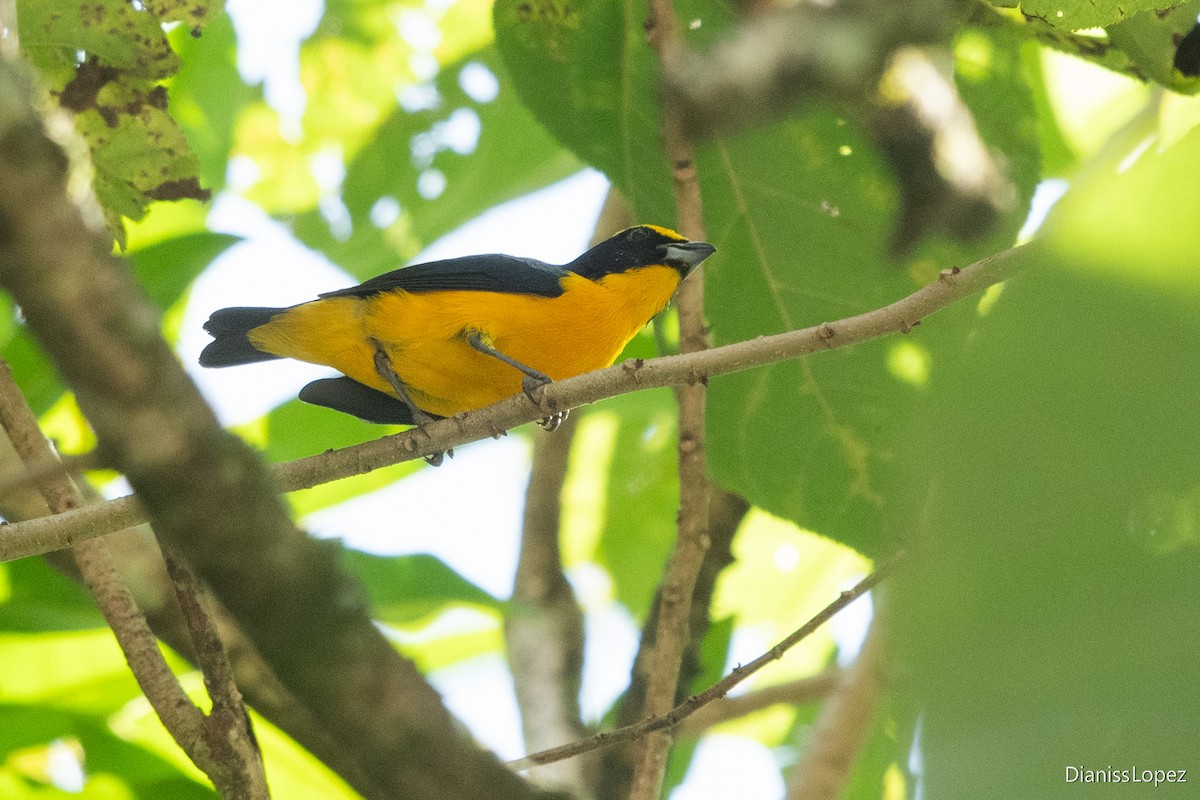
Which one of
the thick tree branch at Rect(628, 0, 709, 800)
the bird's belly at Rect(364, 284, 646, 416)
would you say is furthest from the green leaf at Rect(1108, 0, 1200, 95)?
the bird's belly at Rect(364, 284, 646, 416)

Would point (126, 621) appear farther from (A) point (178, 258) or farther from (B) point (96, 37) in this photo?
(B) point (96, 37)

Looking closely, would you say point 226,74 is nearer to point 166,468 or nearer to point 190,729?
point 190,729

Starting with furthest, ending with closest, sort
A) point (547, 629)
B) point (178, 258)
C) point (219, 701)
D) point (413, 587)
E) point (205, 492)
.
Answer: point (547, 629), point (178, 258), point (413, 587), point (219, 701), point (205, 492)

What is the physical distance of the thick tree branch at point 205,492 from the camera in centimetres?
109

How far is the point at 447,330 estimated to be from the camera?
15.3 ft

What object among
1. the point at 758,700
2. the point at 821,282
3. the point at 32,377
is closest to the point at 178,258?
the point at 32,377

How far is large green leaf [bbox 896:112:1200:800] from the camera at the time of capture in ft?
1.86

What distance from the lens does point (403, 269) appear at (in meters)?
4.82

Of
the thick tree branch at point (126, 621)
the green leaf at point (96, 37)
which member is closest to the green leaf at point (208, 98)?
the green leaf at point (96, 37)

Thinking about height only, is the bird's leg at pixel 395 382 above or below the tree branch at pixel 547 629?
above

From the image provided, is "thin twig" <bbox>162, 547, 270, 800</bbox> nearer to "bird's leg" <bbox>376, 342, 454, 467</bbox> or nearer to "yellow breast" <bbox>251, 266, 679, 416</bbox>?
"bird's leg" <bbox>376, 342, 454, 467</bbox>

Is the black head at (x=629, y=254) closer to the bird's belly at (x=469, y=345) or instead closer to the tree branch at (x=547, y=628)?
the bird's belly at (x=469, y=345)

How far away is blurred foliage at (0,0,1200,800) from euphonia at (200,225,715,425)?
0.82 ft

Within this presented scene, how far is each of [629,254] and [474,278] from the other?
73 cm
